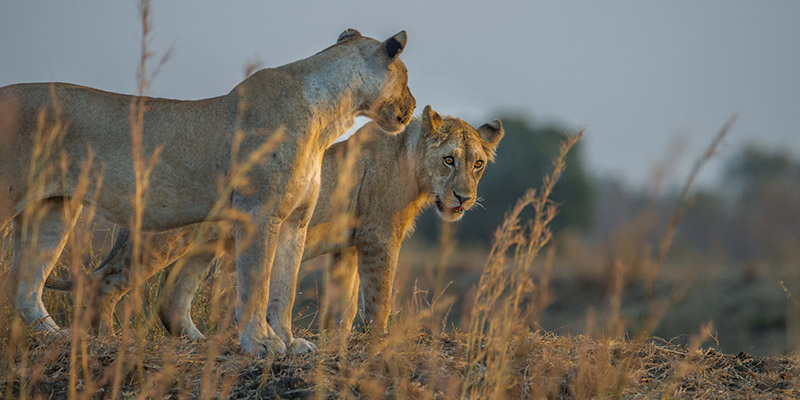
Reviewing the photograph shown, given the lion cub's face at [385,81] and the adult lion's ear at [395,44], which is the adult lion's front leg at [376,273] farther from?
the adult lion's ear at [395,44]

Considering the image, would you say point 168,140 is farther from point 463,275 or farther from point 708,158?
point 463,275

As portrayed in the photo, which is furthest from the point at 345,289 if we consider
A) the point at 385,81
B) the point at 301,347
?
the point at 385,81

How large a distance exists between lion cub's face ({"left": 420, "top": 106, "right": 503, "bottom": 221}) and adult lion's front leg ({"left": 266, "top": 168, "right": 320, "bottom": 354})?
55.9 inches

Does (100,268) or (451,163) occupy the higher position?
(451,163)

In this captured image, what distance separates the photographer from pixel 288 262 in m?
4.68

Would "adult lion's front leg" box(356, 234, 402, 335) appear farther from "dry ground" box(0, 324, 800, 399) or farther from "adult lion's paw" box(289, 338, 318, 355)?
"adult lion's paw" box(289, 338, 318, 355)

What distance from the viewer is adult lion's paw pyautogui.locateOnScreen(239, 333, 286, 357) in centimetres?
395

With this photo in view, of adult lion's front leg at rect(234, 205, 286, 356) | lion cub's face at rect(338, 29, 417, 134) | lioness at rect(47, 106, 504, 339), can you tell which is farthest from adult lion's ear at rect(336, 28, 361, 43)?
adult lion's front leg at rect(234, 205, 286, 356)

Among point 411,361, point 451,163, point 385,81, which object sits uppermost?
point 385,81

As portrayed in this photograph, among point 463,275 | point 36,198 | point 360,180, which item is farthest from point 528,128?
point 36,198

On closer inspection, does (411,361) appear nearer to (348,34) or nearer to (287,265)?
(287,265)

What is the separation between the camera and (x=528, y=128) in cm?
3231

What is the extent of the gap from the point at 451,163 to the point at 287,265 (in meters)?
1.75

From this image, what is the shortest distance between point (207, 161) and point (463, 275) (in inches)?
515
